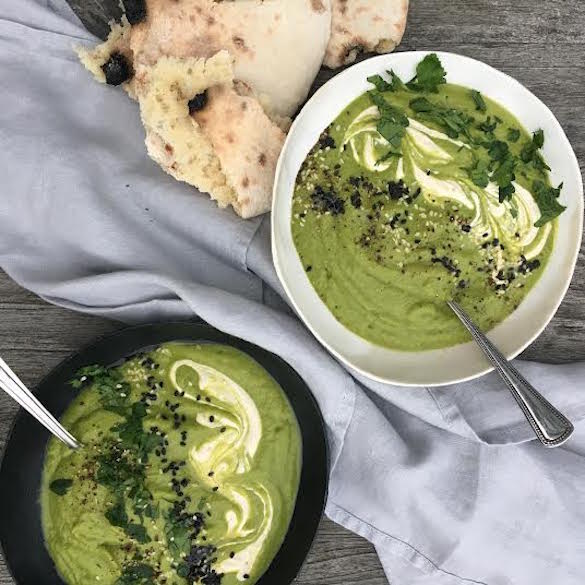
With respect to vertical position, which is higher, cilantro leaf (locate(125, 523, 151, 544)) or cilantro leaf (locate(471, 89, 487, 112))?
cilantro leaf (locate(471, 89, 487, 112))

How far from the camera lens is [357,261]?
2789 millimetres

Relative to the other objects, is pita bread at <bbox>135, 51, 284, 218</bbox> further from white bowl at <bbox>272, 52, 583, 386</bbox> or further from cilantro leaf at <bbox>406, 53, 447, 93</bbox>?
cilantro leaf at <bbox>406, 53, 447, 93</bbox>

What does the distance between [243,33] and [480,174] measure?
104 centimetres

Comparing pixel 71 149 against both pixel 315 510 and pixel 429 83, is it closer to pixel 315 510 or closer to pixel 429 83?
pixel 429 83

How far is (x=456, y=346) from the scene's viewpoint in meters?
2.88

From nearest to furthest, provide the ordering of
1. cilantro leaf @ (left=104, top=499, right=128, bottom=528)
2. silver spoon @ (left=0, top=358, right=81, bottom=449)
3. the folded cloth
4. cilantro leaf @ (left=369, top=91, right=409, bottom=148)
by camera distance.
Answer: silver spoon @ (left=0, top=358, right=81, bottom=449) < cilantro leaf @ (left=369, top=91, right=409, bottom=148) < cilantro leaf @ (left=104, top=499, right=128, bottom=528) < the folded cloth

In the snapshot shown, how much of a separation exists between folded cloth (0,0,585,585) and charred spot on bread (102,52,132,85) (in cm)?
20

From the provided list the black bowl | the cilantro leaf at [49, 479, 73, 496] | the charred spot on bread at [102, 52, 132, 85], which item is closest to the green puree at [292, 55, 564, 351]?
the black bowl

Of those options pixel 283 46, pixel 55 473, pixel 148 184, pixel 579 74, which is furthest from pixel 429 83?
pixel 55 473

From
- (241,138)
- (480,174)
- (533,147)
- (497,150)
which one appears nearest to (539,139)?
(533,147)

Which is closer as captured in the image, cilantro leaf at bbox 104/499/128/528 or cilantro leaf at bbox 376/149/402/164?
cilantro leaf at bbox 376/149/402/164

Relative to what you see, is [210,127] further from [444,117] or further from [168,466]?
[168,466]

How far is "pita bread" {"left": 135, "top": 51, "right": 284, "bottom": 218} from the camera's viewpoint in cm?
273

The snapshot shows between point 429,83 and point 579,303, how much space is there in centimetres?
122
